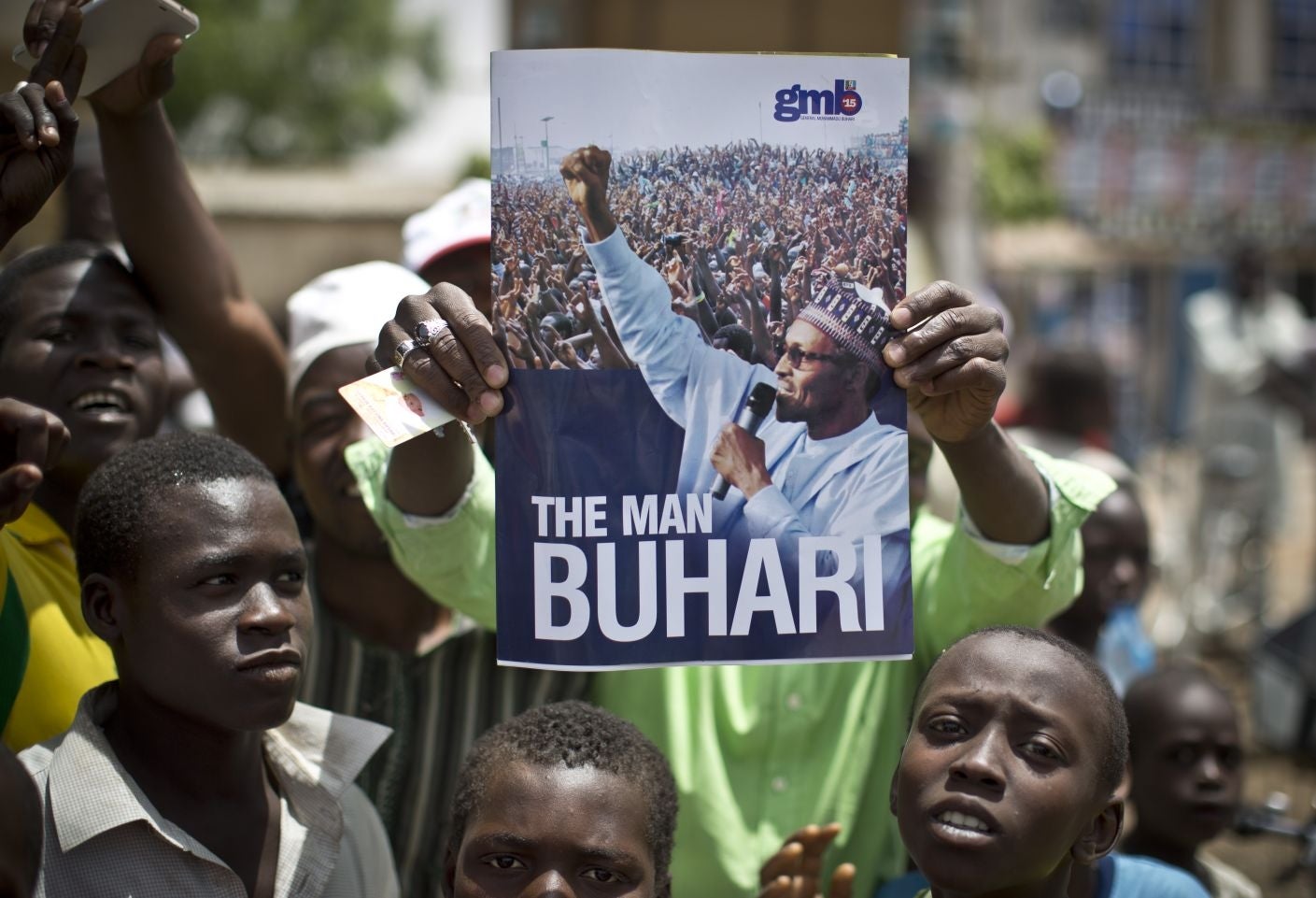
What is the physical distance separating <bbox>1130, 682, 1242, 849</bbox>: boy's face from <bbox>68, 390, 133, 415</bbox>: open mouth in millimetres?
2110

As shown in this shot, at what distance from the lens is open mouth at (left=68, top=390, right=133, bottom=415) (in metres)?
2.45

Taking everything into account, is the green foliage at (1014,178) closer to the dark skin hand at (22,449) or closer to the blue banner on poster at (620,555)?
the blue banner on poster at (620,555)

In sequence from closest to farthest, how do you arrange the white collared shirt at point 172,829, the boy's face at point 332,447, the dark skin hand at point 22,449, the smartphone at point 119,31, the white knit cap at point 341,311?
the dark skin hand at point 22,449, the white collared shirt at point 172,829, the smartphone at point 119,31, the boy's face at point 332,447, the white knit cap at point 341,311

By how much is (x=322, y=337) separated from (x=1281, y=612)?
8148 millimetres

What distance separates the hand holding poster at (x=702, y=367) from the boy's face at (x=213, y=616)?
1.05ft

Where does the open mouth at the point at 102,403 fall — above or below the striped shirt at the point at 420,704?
above

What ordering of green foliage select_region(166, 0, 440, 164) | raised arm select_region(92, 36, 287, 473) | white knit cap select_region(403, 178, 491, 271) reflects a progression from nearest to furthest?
raised arm select_region(92, 36, 287, 473) → white knit cap select_region(403, 178, 491, 271) → green foliage select_region(166, 0, 440, 164)

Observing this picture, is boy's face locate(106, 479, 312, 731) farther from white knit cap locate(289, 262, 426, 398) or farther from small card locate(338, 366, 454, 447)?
white knit cap locate(289, 262, 426, 398)

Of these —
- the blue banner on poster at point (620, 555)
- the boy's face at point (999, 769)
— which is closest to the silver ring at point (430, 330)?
the blue banner on poster at point (620, 555)

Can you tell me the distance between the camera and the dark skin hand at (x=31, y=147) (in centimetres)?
204

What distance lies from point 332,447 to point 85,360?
464 mm

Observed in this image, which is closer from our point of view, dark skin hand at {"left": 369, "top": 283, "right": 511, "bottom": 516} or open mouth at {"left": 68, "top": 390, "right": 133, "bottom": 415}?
dark skin hand at {"left": 369, "top": 283, "right": 511, "bottom": 516}

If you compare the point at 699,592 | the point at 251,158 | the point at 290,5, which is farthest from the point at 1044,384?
the point at 290,5

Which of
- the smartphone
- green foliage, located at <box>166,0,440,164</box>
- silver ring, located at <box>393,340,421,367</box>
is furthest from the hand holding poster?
green foliage, located at <box>166,0,440,164</box>
